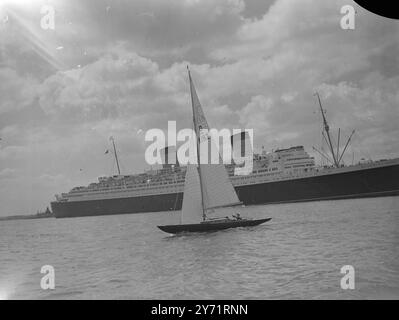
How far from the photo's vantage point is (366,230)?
605 inches

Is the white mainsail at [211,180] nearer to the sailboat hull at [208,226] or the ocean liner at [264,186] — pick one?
the sailboat hull at [208,226]

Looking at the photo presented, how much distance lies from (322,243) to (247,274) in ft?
15.2

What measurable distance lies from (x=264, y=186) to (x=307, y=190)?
4622 mm

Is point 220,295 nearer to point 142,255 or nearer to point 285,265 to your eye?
point 285,265

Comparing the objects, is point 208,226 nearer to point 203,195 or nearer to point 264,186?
point 203,195

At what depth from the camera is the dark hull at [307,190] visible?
130 feet

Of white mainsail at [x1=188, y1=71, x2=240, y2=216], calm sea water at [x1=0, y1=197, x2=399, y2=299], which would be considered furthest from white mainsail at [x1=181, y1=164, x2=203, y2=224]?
calm sea water at [x1=0, y1=197, x2=399, y2=299]

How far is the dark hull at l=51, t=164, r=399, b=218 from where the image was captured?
39.5m

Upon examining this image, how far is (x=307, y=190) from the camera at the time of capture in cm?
4338

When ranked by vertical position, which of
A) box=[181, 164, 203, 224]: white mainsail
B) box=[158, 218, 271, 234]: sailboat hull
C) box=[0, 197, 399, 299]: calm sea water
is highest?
box=[181, 164, 203, 224]: white mainsail

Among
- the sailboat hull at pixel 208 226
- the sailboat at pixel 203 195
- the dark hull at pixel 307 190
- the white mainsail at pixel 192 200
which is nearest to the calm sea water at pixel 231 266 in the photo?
the sailboat hull at pixel 208 226

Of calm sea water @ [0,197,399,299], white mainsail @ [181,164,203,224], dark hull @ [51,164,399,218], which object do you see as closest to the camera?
calm sea water @ [0,197,399,299]

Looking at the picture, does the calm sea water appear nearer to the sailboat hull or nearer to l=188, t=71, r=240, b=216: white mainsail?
the sailboat hull
